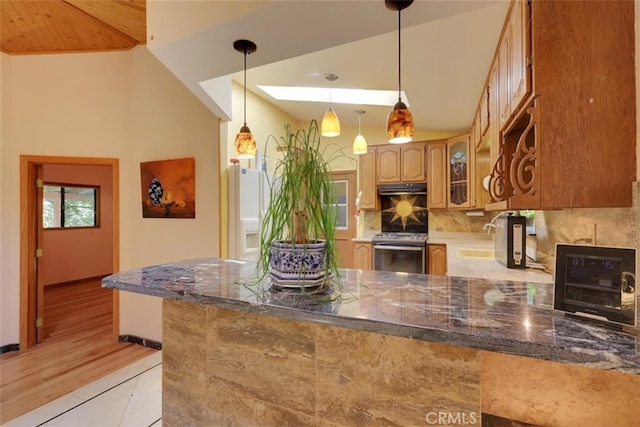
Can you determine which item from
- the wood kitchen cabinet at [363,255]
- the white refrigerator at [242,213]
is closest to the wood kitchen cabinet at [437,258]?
the wood kitchen cabinet at [363,255]

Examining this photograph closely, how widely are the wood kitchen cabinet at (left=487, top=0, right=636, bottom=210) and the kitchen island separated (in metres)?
0.41

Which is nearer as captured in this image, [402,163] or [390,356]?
[390,356]

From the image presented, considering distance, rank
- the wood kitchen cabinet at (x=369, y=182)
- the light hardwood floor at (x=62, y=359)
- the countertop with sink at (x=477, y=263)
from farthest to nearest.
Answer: the wood kitchen cabinet at (x=369, y=182) < the light hardwood floor at (x=62, y=359) < the countertop with sink at (x=477, y=263)

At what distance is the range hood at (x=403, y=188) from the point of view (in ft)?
14.5

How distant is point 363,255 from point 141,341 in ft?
9.39

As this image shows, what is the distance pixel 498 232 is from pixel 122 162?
151 inches

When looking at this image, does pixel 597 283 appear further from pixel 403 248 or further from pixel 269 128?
pixel 269 128

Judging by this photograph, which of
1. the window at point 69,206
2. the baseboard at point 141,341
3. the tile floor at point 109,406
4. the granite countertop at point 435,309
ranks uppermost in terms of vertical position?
the window at point 69,206

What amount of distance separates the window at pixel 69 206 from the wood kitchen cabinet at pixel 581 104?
719 centimetres

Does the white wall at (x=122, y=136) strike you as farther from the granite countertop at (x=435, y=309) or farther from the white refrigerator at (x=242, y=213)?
the granite countertop at (x=435, y=309)

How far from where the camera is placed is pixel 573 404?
2.56ft

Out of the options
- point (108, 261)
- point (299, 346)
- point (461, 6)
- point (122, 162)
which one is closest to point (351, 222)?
point (122, 162)

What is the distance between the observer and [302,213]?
3.33ft

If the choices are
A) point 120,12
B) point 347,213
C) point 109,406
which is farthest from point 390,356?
point 347,213
